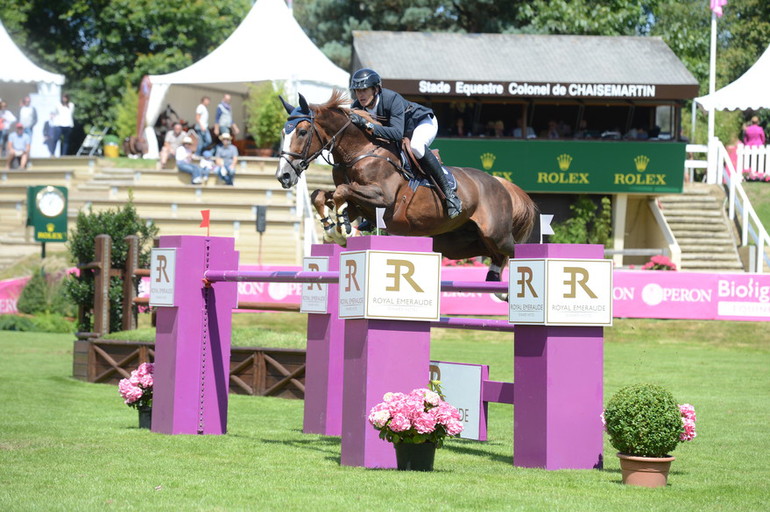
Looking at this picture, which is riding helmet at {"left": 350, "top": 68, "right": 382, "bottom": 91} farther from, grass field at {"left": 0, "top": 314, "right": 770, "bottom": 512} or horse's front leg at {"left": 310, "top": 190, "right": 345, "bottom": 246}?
grass field at {"left": 0, "top": 314, "right": 770, "bottom": 512}

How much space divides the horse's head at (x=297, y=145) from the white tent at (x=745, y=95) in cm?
1985

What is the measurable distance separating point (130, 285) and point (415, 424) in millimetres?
8986

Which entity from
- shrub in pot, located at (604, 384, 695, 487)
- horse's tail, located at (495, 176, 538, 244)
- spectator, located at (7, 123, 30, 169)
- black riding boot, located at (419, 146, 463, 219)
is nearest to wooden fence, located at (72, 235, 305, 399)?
horse's tail, located at (495, 176, 538, 244)

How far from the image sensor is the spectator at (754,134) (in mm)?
30959

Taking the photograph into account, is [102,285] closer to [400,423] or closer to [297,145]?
[297,145]

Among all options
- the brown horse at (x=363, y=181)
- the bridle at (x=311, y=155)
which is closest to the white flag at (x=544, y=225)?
the brown horse at (x=363, y=181)

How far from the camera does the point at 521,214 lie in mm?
11062

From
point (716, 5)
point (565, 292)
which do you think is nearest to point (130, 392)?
point (565, 292)

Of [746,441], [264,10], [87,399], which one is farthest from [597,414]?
[264,10]

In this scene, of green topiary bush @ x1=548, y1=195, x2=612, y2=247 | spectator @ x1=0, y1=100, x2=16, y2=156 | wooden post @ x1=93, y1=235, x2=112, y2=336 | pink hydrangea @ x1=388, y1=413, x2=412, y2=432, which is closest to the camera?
pink hydrangea @ x1=388, y1=413, x2=412, y2=432

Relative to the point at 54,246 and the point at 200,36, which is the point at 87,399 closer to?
the point at 54,246

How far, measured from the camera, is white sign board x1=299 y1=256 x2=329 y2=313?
10.6 meters

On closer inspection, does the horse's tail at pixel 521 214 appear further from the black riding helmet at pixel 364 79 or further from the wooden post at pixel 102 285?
the wooden post at pixel 102 285

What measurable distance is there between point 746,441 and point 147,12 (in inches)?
1464
